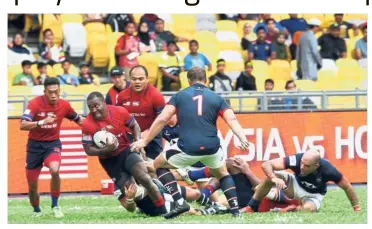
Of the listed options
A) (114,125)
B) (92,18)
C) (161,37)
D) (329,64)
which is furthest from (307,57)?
(114,125)

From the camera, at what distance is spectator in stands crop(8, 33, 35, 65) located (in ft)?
82.0

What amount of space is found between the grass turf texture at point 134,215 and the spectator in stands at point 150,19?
7036 mm

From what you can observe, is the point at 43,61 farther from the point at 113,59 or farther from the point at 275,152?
the point at 275,152

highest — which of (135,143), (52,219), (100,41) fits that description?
(100,41)

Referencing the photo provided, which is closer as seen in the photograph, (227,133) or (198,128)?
(198,128)

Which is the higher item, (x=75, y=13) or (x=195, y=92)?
(x=75, y=13)

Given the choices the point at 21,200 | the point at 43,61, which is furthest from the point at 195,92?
the point at 43,61

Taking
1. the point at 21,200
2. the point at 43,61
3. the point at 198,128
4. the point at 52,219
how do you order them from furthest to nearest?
the point at 43,61 → the point at 21,200 → the point at 52,219 → the point at 198,128

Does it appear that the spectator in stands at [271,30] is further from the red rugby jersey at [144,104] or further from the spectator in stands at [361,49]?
the red rugby jersey at [144,104]

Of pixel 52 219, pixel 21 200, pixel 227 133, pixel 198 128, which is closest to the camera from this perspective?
pixel 198 128

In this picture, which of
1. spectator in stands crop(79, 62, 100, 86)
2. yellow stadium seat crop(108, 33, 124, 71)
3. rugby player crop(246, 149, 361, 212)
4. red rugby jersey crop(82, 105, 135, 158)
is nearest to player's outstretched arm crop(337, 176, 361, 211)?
rugby player crop(246, 149, 361, 212)

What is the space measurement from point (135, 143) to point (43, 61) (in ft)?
31.1

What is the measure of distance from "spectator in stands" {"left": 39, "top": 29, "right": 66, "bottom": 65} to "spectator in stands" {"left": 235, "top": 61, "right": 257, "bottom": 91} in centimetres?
360

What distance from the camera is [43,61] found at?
82.7 ft
